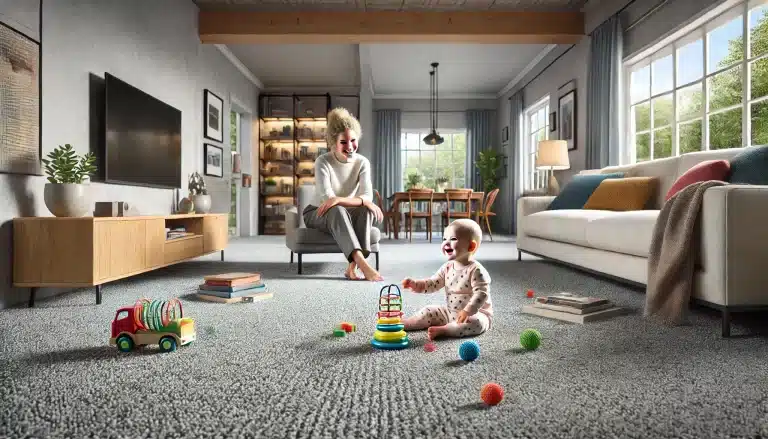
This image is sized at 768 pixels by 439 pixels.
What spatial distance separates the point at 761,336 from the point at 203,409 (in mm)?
1773

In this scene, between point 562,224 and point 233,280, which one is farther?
point 562,224

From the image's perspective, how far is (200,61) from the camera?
5.76 meters

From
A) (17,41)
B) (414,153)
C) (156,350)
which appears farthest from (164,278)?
(414,153)

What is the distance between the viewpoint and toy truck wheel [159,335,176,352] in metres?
1.54

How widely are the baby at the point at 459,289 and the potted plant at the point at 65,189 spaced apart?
182 centimetres

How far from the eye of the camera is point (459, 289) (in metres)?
1.73

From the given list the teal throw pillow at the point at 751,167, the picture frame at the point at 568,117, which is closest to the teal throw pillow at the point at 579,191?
the teal throw pillow at the point at 751,167

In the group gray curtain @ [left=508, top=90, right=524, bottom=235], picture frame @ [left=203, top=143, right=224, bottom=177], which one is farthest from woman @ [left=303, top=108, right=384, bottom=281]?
gray curtain @ [left=508, top=90, right=524, bottom=235]

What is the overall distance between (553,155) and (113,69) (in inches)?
168

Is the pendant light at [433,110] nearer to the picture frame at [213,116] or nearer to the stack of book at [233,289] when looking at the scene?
the picture frame at [213,116]

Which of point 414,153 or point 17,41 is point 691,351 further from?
point 414,153

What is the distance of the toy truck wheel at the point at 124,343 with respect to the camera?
1.56 m

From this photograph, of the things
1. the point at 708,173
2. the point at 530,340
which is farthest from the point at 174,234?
the point at 708,173

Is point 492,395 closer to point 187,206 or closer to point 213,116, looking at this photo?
point 187,206
